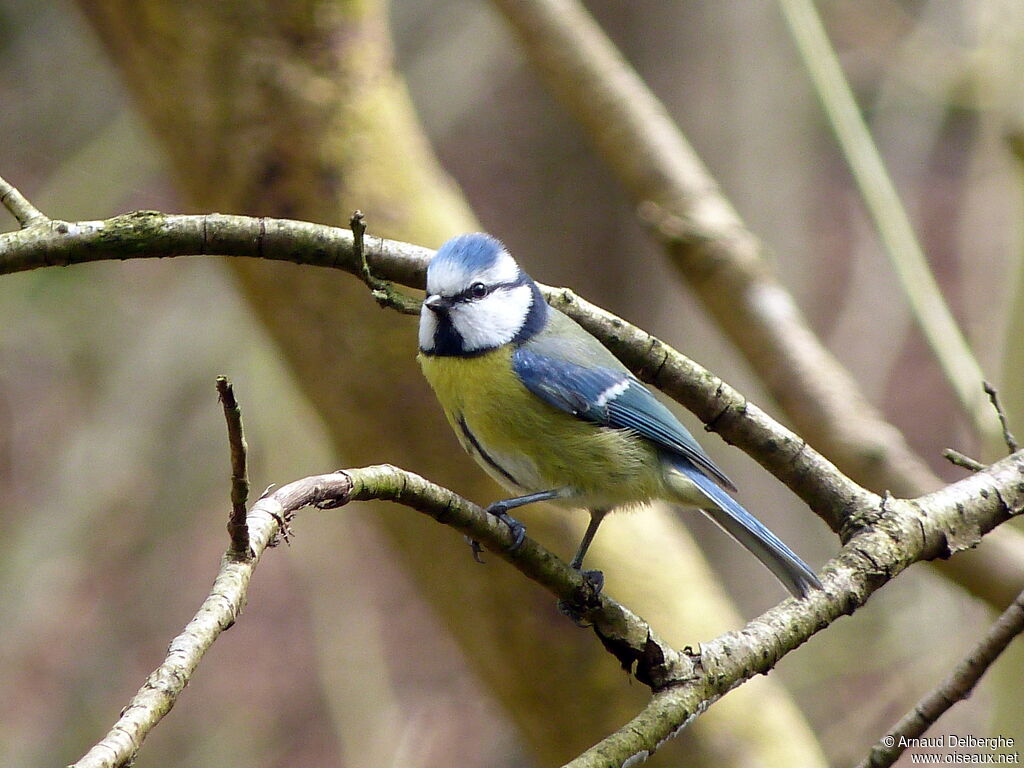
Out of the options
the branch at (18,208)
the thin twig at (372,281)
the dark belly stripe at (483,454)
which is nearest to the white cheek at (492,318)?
the dark belly stripe at (483,454)

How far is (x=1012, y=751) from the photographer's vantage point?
7.44 ft

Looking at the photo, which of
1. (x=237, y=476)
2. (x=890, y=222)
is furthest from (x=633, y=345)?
(x=890, y=222)

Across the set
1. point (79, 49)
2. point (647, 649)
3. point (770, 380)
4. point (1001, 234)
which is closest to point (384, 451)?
point (770, 380)

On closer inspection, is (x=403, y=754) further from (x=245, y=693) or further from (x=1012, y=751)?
(x=245, y=693)

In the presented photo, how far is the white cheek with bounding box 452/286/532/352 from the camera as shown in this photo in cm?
241

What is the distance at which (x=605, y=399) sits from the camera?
2.41 meters

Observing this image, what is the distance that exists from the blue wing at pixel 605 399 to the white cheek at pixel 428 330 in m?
0.20

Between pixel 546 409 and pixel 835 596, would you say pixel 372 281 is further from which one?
pixel 835 596

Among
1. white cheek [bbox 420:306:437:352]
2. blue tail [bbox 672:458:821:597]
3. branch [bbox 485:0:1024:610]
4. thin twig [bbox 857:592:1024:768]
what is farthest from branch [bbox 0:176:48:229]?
branch [bbox 485:0:1024:610]

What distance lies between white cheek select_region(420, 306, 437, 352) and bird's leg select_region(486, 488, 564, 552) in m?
0.42

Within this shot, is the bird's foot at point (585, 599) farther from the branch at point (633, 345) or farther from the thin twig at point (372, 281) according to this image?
the thin twig at point (372, 281)

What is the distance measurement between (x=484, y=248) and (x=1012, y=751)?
154 centimetres

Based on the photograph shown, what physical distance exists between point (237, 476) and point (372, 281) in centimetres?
68

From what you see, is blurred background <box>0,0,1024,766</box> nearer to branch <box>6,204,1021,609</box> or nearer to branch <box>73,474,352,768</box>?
branch <box>6,204,1021,609</box>
